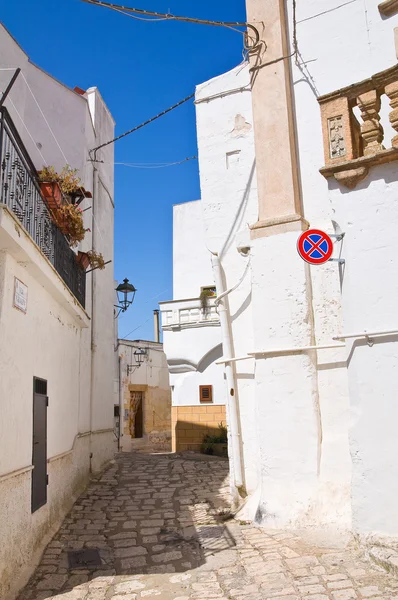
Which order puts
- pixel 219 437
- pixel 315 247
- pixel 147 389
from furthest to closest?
pixel 147 389 < pixel 219 437 < pixel 315 247

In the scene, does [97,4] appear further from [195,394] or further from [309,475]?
[195,394]

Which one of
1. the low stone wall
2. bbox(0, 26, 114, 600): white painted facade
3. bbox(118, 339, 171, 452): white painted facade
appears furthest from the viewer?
bbox(118, 339, 171, 452): white painted facade

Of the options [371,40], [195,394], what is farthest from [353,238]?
[195,394]

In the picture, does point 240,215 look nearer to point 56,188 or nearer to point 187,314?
point 56,188

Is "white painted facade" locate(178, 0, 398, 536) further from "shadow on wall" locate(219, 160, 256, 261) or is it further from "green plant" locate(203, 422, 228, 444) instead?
"green plant" locate(203, 422, 228, 444)

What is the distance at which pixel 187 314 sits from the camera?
49.0 ft

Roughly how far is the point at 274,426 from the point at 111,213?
9.85 meters

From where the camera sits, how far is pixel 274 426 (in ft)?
21.9

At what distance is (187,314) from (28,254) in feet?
32.0

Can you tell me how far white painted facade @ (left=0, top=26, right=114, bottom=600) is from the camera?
16.3ft

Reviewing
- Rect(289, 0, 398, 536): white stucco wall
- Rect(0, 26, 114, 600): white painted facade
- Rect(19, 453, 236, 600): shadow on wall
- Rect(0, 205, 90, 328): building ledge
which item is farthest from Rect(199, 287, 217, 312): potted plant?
Rect(289, 0, 398, 536): white stucco wall

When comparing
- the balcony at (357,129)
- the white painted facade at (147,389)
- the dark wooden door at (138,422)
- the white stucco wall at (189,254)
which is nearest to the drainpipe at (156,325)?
the white painted facade at (147,389)

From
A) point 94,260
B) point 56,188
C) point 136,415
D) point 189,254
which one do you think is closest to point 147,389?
point 136,415

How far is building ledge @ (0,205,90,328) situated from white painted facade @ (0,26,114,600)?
0.01 m
